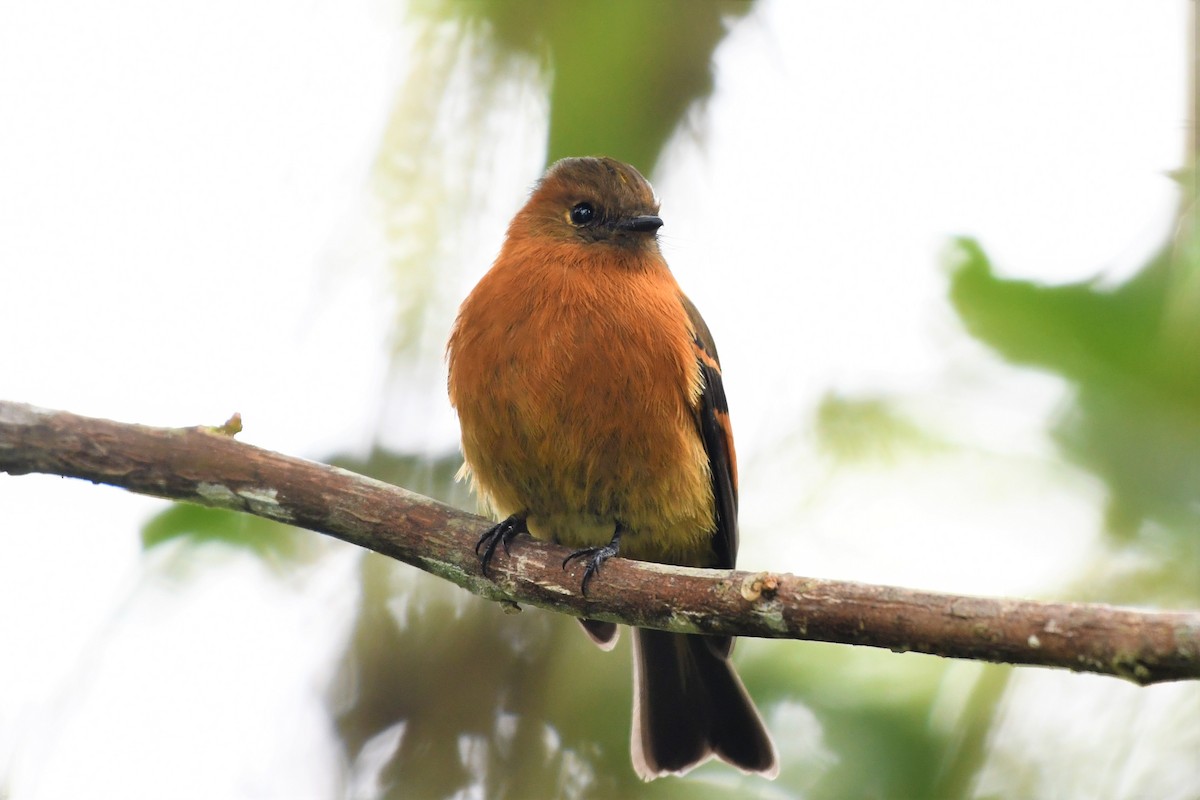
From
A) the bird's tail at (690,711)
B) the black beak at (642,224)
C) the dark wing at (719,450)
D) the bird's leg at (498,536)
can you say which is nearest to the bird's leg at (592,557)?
the bird's leg at (498,536)

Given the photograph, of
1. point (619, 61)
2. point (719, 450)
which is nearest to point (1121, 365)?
point (719, 450)

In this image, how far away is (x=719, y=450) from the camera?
14.7 ft

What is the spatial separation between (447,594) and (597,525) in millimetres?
1015

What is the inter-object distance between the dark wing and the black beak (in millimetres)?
346

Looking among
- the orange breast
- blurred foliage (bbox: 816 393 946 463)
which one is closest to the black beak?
the orange breast

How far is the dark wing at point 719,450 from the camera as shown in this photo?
4469 millimetres

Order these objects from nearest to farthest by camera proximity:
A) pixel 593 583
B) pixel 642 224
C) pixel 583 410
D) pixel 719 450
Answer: pixel 593 583, pixel 583 410, pixel 719 450, pixel 642 224

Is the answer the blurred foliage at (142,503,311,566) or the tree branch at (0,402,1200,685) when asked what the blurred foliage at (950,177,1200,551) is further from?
the blurred foliage at (142,503,311,566)

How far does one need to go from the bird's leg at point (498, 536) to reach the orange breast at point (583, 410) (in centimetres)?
14

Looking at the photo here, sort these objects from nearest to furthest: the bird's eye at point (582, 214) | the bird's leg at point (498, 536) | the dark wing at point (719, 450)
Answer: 1. the bird's leg at point (498, 536)
2. the dark wing at point (719, 450)
3. the bird's eye at point (582, 214)

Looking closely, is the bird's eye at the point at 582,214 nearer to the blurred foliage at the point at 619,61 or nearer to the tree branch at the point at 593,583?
the blurred foliage at the point at 619,61

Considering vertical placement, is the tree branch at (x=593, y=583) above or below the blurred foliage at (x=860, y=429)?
below

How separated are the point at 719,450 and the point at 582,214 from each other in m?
1.17

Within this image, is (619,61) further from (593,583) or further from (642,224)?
(593,583)
